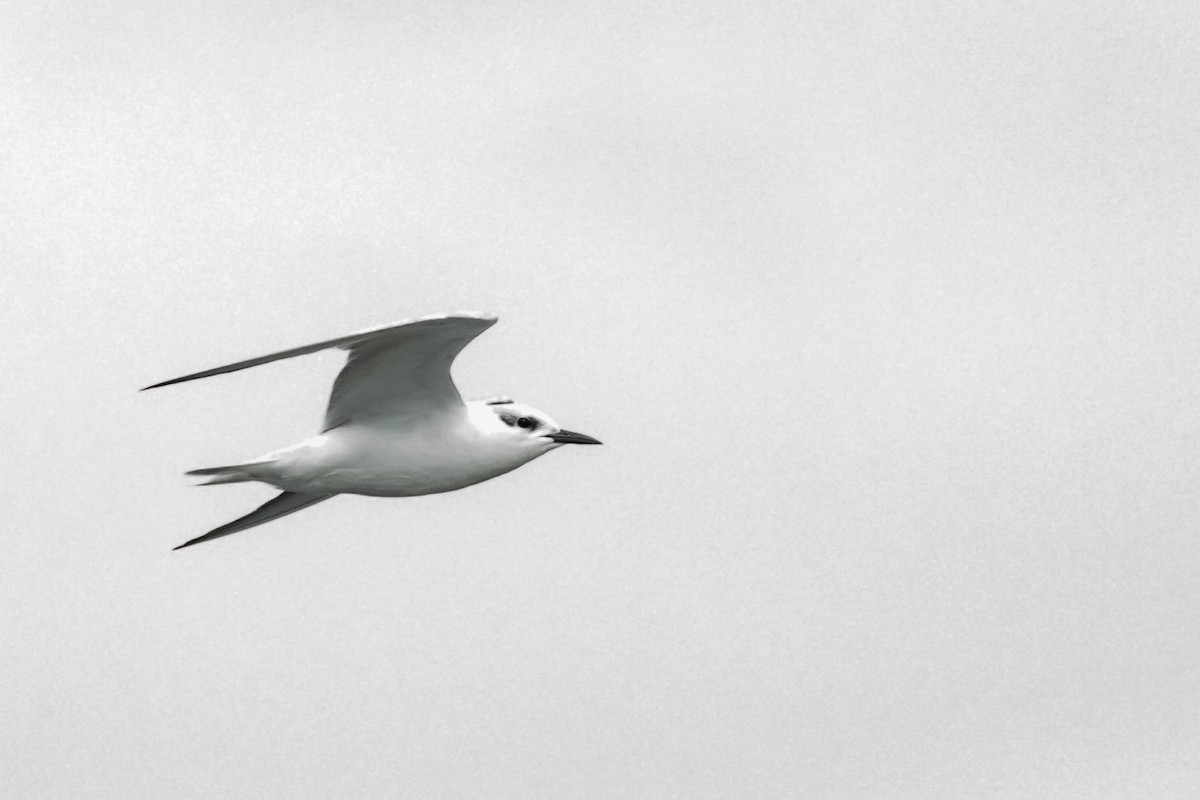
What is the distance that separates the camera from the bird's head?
70.3 feet

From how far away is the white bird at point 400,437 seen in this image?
801 inches

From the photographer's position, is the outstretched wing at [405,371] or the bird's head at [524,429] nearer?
the outstretched wing at [405,371]

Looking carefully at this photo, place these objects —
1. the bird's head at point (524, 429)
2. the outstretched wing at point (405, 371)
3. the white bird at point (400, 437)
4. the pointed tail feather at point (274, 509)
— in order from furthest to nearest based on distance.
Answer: the pointed tail feather at point (274, 509), the bird's head at point (524, 429), the white bird at point (400, 437), the outstretched wing at point (405, 371)

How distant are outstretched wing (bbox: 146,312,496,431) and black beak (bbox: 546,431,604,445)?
1459mm

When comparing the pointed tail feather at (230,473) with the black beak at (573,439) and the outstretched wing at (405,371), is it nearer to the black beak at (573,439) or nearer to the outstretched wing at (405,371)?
the outstretched wing at (405,371)

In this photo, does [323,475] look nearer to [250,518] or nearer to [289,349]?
[250,518]

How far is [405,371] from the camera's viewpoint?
66.9 feet

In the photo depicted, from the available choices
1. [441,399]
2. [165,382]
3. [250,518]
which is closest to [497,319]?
[441,399]

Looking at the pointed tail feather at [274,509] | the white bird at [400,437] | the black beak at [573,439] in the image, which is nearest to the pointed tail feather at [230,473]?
the white bird at [400,437]

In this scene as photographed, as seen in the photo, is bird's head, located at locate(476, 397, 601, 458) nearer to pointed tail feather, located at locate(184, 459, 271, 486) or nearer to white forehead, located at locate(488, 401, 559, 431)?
white forehead, located at locate(488, 401, 559, 431)

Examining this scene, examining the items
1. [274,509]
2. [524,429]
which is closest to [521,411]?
[524,429]

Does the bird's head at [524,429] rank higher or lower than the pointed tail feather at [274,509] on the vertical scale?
higher

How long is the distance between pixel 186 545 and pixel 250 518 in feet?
→ 3.73

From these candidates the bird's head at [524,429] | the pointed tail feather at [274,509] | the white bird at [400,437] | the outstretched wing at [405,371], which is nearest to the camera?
the outstretched wing at [405,371]
